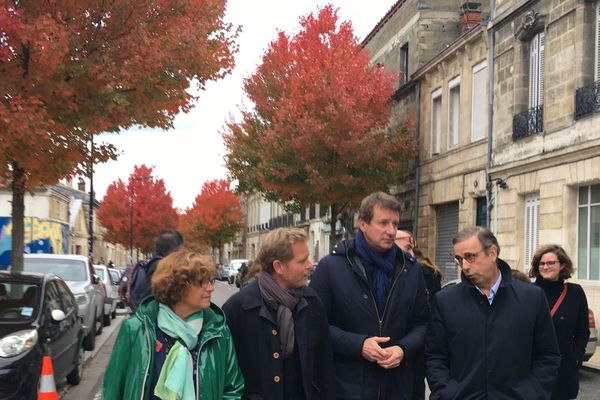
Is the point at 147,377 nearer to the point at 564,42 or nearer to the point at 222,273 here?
the point at 564,42

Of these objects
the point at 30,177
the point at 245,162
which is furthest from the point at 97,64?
the point at 245,162

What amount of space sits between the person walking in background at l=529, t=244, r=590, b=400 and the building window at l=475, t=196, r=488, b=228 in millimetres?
15732

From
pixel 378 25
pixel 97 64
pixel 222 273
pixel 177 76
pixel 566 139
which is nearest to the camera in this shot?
pixel 97 64

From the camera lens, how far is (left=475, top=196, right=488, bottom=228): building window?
2136cm

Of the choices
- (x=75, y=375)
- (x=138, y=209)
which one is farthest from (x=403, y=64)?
(x=138, y=209)

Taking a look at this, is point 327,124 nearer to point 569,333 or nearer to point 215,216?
point 569,333

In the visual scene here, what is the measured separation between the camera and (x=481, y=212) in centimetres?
2170

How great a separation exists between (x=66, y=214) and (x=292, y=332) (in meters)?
73.2

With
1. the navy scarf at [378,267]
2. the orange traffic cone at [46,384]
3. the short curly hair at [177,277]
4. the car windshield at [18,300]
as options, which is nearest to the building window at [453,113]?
the car windshield at [18,300]

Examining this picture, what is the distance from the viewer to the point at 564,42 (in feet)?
55.5

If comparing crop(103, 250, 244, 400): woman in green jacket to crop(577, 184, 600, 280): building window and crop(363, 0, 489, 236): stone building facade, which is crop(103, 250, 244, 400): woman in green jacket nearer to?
crop(577, 184, 600, 280): building window

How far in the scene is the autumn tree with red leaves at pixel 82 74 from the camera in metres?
10.5

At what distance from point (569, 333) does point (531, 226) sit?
1376cm

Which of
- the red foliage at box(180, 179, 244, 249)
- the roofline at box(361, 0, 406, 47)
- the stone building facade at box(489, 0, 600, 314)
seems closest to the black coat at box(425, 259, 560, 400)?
the stone building facade at box(489, 0, 600, 314)
